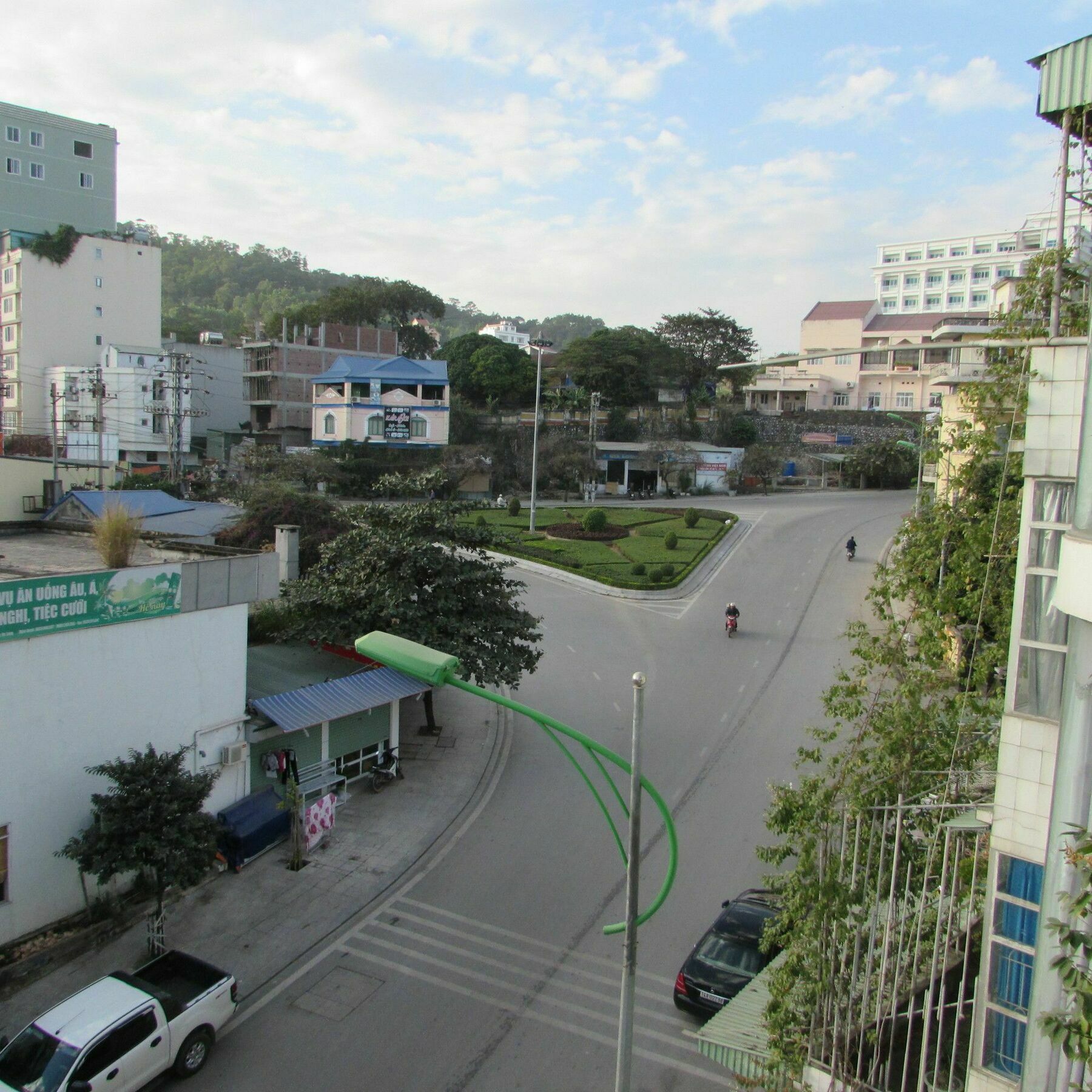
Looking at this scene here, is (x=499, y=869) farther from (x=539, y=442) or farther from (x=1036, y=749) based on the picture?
(x=539, y=442)

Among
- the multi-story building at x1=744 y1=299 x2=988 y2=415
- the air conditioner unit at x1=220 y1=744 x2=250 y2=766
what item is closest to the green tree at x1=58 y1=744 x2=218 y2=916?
the air conditioner unit at x1=220 y1=744 x2=250 y2=766

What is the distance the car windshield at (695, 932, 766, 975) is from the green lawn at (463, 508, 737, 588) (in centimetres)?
1906

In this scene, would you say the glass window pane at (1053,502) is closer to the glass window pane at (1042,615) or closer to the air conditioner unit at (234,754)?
the glass window pane at (1042,615)

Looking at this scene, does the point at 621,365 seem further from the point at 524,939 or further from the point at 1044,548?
the point at 1044,548

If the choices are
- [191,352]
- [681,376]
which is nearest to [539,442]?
[681,376]

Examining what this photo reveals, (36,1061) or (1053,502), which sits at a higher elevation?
(1053,502)

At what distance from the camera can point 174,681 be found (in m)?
13.2

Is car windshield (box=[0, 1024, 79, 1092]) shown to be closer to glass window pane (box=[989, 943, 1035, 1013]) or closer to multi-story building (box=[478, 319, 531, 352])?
glass window pane (box=[989, 943, 1035, 1013])

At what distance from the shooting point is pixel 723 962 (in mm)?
10727

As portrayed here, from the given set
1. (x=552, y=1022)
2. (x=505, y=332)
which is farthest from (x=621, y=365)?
(x=505, y=332)

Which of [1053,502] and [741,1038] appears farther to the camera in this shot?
[741,1038]

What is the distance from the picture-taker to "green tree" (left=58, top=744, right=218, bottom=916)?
36.4 feet

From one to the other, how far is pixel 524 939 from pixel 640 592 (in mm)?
21127

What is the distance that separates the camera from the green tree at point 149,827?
36.4ft
